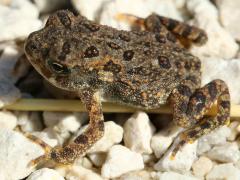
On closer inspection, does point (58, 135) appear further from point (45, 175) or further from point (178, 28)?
point (178, 28)

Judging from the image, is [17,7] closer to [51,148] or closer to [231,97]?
[51,148]

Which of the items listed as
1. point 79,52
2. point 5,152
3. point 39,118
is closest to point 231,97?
point 79,52

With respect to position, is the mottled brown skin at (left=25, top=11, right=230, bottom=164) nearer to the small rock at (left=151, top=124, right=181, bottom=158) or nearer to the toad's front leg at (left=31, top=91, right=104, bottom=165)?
the toad's front leg at (left=31, top=91, right=104, bottom=165)

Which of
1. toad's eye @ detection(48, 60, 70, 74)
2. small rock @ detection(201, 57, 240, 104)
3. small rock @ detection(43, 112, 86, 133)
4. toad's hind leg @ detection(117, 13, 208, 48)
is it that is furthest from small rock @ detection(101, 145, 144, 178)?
toad's hind leg @ detection(117, 13, 208, 48)

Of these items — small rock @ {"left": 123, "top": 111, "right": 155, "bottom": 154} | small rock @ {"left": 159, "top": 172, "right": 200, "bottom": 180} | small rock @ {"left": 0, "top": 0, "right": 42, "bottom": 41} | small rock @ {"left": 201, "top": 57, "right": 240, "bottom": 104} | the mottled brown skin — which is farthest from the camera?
small rock @ {"left": 201, "top": 57, "right": 240, "bottom": 104}

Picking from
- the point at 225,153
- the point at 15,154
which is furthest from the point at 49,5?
the point at 225,153
